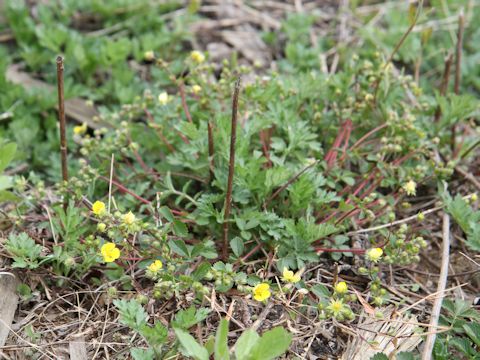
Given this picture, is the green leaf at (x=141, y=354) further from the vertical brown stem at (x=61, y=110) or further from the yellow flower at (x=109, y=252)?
the vertical brown stem at (x=61, y=110)

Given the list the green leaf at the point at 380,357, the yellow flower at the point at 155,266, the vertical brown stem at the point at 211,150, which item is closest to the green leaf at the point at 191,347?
the yellow flower at the point at 155,266

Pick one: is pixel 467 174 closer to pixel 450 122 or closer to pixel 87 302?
pixel 450 122

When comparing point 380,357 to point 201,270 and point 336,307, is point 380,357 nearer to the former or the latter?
point 336,307

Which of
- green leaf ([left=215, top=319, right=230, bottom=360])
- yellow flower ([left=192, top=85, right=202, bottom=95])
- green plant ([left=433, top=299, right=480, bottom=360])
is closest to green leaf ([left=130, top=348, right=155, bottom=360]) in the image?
green leaf ([left=215, top=319, right=230, bottom=360])

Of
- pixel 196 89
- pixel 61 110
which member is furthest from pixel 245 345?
pixel 196 89

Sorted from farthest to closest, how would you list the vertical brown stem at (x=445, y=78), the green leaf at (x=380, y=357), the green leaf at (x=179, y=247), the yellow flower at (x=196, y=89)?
the vertical brown stem at (x=445, y=78)
the yellow flower at (x=196, y=89)
the green leaf at (x=179, y=247)
the green leaf at (x=380, y=357)

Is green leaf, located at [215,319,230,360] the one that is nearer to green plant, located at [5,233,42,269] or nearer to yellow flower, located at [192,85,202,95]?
green plant, located at [5,233,42,269]
